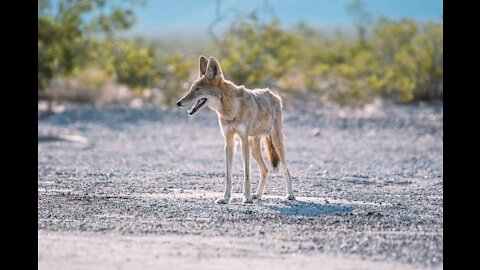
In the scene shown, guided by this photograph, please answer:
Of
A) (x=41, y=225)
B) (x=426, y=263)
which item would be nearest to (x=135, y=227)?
(x=41, y=225)

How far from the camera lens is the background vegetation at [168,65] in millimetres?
27359

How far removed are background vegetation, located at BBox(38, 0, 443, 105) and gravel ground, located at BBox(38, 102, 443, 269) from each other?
15.7ft

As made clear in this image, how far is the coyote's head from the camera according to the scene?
11.4m

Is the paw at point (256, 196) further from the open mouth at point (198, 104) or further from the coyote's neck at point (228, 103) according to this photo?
the open mouth at point (198, 104)

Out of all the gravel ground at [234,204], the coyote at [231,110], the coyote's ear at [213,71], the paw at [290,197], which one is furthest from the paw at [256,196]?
the coyote's ear at [213,71]

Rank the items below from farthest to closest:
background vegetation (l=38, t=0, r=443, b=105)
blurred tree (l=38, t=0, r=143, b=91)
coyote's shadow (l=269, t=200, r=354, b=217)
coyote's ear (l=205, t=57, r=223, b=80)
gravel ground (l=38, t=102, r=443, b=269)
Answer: background vegetation (l=38, t=0, r=443, b=105) → blurred tree (l=38, t=0, r=143, b=91) → coyote's ear (l=205, t=57, r=223, b=80) → coyote's shadow (l=269, t=200, r=354, b=217) → gravel ground (l=38, t=102, r=443, b=269)

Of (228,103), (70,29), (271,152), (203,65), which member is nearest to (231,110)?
(228,103)

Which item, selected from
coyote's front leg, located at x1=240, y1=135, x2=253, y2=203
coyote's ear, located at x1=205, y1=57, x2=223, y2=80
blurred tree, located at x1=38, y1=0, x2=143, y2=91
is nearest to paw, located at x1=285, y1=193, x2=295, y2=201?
coyote's front leg, located at x1=240, y1=135, x2=253, y2=203

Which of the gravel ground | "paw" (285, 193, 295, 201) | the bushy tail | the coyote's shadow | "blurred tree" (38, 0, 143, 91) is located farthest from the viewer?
"blurred tree" (38, 0, 143, 91)

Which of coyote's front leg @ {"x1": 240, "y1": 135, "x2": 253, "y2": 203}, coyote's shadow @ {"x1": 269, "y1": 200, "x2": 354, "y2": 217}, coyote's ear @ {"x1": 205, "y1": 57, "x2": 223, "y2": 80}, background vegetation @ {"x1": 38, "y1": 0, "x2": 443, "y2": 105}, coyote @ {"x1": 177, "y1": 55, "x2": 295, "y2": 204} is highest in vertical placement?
background vegetation @ {"x1": 38, "y1": 0, "x2": 443, "y2": 105}

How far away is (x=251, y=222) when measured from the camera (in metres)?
9.86

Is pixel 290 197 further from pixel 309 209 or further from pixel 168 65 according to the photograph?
pixel 168 65

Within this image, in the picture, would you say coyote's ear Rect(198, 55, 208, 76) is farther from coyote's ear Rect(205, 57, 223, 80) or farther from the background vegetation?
the background vegetation

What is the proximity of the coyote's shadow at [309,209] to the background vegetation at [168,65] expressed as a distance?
53.0 ft
